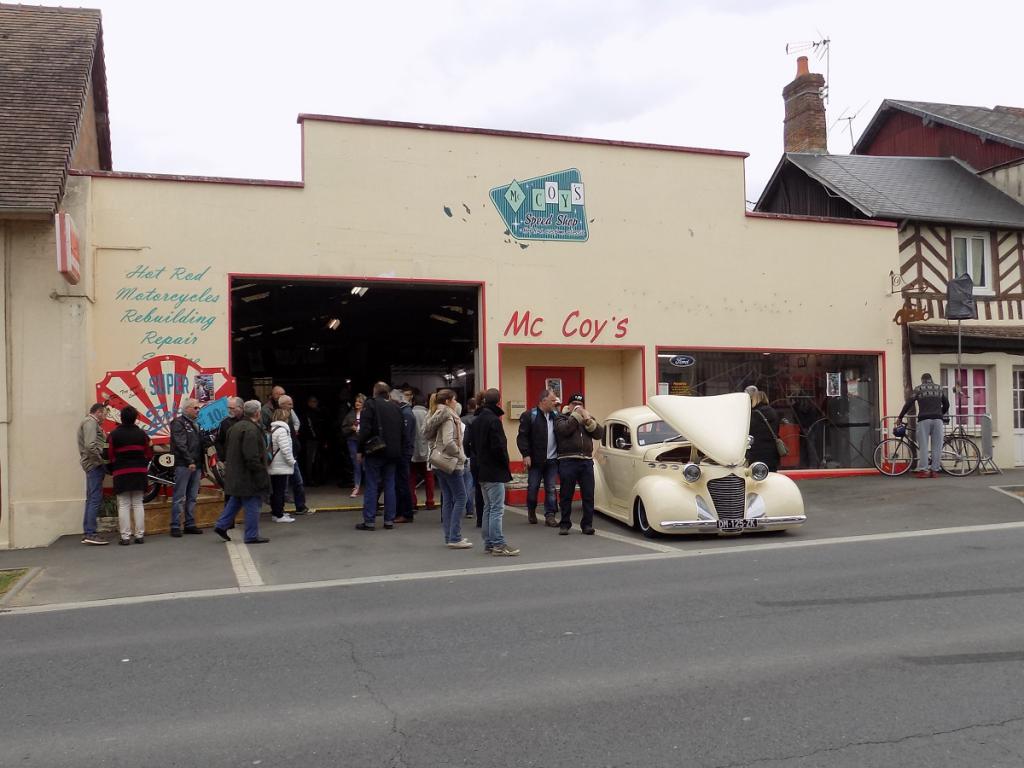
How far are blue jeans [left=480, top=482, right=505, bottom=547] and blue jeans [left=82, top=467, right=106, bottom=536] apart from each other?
510 cm

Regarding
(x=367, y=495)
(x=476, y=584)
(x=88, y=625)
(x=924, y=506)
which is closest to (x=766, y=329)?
(x=924, y=506)

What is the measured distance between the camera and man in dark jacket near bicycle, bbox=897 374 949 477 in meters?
16.1

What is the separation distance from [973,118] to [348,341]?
16.4 m

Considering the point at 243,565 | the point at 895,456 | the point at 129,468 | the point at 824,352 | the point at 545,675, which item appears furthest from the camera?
the point at 824,352

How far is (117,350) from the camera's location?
13.0 metres

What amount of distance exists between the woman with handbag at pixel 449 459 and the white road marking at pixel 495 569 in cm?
117

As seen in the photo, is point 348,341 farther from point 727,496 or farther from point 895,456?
point 727,496

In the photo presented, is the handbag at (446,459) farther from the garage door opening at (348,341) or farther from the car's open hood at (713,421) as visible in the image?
the garage door opening at (348,341)

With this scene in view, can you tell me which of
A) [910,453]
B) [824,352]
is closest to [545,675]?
[824,352]

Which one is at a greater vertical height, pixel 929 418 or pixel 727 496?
pixel 929 418

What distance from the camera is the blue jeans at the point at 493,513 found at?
10.0 meters

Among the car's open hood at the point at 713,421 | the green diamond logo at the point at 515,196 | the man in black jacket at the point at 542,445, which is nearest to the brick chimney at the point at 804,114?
the green diamond logo at the point at 515,196

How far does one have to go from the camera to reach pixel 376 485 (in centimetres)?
1205

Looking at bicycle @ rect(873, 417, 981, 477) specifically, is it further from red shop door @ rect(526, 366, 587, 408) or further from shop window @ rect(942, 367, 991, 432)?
red shop door @ rect(526, 366, 587, 408)
